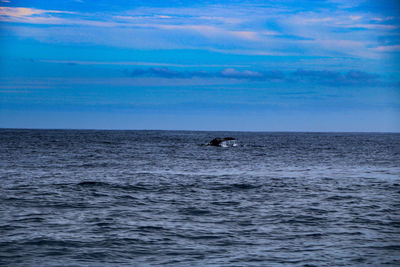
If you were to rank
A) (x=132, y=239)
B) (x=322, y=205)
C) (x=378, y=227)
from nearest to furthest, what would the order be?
(x=132, y=239) < (x=378, y=227) < (x=322, y=205)

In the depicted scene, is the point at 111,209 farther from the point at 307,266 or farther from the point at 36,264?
the point at 307,266

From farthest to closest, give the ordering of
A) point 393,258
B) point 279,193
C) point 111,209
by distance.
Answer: point 279,193 → point 111,209 → point 393,258

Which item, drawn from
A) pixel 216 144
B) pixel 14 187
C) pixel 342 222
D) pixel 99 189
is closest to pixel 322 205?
pixel 342 222

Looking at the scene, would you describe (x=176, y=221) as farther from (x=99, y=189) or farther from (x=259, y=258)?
(x=99, y=189)

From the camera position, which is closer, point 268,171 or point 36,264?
point 36,264

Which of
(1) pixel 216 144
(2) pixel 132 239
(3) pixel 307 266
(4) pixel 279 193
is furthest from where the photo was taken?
(1) pixel 216 144

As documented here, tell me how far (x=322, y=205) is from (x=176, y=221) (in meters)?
7.39

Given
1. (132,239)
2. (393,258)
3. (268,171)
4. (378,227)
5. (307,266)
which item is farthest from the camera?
(268,171)

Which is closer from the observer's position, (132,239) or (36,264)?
(36,264)

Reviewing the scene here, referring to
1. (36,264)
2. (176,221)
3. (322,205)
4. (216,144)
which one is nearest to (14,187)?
(176,221)

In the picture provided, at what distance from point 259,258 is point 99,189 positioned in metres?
14.4

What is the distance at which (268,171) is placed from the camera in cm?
3716

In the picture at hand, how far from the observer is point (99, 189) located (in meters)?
24.6

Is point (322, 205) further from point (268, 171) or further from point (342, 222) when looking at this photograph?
point (268, 171)
